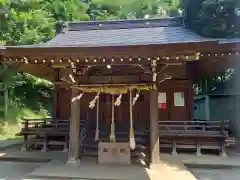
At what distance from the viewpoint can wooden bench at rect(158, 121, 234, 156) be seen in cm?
774

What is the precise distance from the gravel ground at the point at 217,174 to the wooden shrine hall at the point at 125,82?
1.17 meters

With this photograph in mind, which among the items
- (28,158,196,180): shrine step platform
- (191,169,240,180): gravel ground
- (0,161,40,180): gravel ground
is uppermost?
(28,158,196,180): shrine step platform

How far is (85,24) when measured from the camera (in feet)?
35.2

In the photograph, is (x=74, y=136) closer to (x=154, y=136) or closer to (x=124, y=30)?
(x=154, y=136)

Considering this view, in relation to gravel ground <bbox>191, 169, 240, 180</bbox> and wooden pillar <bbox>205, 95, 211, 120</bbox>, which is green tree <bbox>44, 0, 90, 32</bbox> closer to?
wooden pillar <bbox>205, 95, 211, 120</bbox>

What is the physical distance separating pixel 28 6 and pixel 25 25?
5.43 ft

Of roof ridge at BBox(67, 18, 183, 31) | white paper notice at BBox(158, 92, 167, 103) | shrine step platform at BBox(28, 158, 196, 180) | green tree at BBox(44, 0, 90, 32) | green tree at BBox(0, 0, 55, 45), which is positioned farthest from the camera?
green tree at BBox(44, 0, 90, 32)

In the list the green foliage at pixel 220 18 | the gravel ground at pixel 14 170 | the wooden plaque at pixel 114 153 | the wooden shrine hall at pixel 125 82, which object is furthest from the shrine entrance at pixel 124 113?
the green foliage at pixel 220 18

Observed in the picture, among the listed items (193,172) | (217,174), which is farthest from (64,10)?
(217,174)

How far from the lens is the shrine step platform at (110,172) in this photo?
5.39m

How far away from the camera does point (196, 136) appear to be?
305 inches

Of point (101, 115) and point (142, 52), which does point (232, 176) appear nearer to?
point (142, 52)

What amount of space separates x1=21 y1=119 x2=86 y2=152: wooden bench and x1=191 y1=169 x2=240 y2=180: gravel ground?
12.6ft

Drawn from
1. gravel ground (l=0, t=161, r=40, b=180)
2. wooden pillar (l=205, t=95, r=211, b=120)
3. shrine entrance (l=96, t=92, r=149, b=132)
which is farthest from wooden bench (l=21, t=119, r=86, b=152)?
wooden pillar (l=205, t=95, r=211, b=120)
